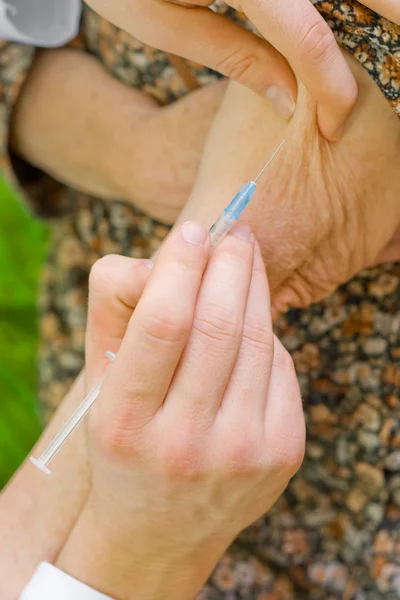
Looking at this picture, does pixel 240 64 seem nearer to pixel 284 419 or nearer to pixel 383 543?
pixel 284 419

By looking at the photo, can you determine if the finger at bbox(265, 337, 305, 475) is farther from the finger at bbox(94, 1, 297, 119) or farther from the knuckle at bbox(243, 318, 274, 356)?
the finger at bbox(94, 1, 297, 119)

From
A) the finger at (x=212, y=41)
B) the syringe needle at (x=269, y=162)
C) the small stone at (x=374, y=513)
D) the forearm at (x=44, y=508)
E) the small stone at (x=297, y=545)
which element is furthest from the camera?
the small stone at (x=297, y=545)

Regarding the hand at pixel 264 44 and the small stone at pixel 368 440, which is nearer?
the hand at pixel 264 44

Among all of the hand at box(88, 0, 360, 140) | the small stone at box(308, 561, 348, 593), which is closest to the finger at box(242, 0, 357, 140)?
the hand at box(88, 0, 360, 140)

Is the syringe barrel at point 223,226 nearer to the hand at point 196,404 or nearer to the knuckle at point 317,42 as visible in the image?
the hand at point 196,404

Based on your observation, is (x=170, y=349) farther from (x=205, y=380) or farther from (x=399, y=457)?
(x=399, y=457)

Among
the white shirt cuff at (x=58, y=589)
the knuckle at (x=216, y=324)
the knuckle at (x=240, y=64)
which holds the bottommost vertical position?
the white shirt cuff at (x=58, y=589)

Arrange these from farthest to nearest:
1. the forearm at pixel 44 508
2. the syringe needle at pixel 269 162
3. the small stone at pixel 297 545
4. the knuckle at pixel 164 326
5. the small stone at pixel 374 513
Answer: the small stone at pixel 297 545 < the small stone at pixel 374 513 < the forearm at pixel 44 508 < the syringe needle at pixel 269 162 < the knuckle at pixel 164 326

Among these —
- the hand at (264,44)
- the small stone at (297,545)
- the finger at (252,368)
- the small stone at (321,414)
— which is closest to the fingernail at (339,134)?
the hand at (264,44)
